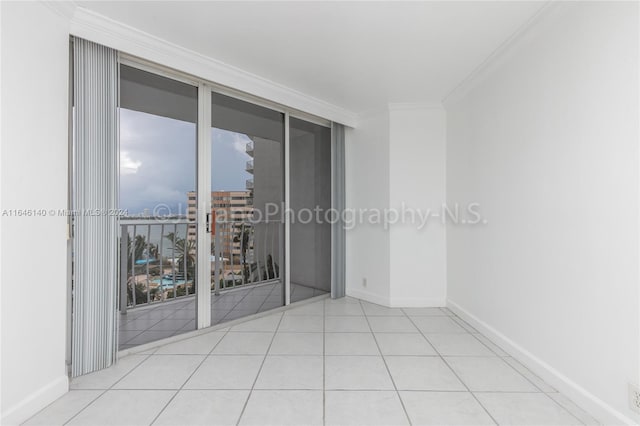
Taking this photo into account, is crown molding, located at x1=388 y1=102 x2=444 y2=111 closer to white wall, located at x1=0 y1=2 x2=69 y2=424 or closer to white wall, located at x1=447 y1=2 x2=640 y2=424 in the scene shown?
white wall, located at x1=447 y1=2 x2=640 y2=424

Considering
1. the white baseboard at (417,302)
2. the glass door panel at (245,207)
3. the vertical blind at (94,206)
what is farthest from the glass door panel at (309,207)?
the vertical blind at (94,206)

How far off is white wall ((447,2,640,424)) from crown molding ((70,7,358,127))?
193cm

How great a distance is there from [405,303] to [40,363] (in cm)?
329

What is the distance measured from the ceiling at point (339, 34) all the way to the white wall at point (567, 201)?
0.38 m

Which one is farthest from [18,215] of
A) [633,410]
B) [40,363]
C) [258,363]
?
Result: [633,410]

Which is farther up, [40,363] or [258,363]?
[40,363]

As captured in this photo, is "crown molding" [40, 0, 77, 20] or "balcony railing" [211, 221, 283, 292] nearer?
"crown molding" [40, 0, 77, 20]

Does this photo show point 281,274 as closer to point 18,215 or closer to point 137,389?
point 137,389

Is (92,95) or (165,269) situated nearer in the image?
(92,95)

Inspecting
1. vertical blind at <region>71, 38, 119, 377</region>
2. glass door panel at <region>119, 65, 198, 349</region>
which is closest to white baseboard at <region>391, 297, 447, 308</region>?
glass door panel at <region>119, 65, 198, 349</region>

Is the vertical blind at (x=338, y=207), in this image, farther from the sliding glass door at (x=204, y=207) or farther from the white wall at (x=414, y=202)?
the white wall at (x=414, y=202)

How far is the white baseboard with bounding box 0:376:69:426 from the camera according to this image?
1.47 m

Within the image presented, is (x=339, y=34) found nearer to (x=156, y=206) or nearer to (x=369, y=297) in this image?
(x=156, y=206)

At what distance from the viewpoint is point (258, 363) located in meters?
2.19
